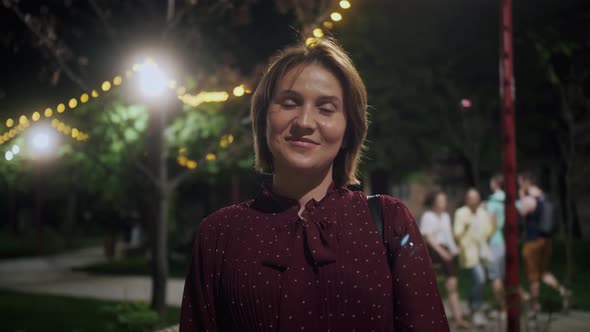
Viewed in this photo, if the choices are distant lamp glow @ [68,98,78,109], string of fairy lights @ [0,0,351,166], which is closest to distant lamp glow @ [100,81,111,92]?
string of fairy lights @ [0,0,351,166]

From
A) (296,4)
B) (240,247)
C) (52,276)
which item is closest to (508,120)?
(296,4)

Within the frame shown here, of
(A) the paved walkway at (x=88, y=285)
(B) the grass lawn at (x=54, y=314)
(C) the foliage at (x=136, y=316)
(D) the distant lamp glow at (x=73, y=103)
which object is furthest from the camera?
(A) the paved walkway at (x=88, y=285)

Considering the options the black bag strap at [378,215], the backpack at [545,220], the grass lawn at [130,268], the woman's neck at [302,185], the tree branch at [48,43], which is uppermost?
the tree branch at [48,43]

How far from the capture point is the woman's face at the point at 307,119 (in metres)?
2.05

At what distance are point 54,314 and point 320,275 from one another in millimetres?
9179

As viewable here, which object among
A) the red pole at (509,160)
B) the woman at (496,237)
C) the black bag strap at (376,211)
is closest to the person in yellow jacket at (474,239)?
the woman at (496,237)

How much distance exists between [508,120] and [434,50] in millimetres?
16409

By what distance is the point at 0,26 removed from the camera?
11.3 meters

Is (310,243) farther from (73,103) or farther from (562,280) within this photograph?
(562,280)

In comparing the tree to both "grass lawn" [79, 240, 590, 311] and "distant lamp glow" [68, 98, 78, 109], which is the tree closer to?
"distant lamp glow" [68, 98, 78, 109]

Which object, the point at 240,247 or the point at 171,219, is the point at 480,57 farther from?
the point at 240,247

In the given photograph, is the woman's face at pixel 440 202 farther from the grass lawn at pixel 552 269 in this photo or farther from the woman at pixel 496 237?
the grass lawn at pixel 552 269

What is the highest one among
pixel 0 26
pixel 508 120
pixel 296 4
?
pixel 0 26

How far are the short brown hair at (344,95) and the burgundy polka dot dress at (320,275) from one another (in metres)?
0.17
